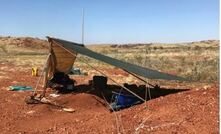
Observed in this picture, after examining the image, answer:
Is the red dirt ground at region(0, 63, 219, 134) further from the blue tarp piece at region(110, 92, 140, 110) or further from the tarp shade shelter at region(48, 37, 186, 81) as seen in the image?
the tarp shade shelter at region(48, 37, 186, 81)

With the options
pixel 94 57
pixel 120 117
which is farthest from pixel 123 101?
pixel 94 57

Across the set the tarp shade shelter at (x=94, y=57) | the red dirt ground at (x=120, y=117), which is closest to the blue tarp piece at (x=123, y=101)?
the red dirt ground at (x=120, y=117)

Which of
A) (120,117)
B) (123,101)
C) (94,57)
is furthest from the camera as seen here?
(94,57)

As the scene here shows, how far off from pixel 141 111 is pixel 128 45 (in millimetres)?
155011

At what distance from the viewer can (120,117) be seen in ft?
31.5

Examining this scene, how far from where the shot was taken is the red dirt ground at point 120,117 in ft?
26.6

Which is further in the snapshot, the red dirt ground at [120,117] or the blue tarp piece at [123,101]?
the blue tarp piece at [123,101]

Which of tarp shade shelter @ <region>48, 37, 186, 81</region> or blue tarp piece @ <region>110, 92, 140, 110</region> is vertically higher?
tarp shade shelter @ <region>48, 37, 186, 81</region>

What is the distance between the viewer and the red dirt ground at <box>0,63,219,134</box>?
26.6 feet

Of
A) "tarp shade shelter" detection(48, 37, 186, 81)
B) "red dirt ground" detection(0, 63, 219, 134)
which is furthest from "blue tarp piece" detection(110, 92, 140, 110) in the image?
"tarp shade shelter" detection(48, 37, 186, 81)

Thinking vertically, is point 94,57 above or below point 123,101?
above

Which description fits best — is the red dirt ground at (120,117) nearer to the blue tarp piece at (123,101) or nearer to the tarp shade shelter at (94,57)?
the blue tarp piece at (123,101)

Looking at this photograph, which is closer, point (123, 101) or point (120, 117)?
point (120, 117)

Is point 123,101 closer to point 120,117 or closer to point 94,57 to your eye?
point 120,117
